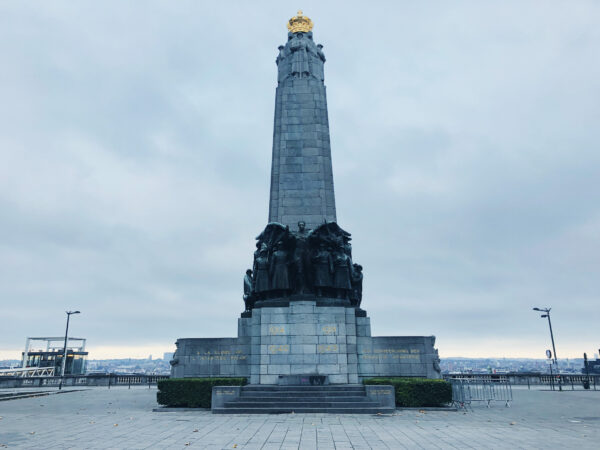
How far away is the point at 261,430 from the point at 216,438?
176 cm

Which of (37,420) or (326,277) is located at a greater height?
(326,277)

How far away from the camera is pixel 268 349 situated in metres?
22.1

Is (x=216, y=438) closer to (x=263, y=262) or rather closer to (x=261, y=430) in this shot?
(x=261, y=430)

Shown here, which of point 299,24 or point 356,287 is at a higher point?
point 299,24

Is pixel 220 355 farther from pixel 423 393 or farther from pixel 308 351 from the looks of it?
pixel 423 393

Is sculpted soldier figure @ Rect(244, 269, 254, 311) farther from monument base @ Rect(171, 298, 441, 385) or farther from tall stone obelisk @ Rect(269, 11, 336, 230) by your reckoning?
tall stone obelisk @ Rect(269, 11, 336, 230)

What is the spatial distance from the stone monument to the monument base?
0.16ft

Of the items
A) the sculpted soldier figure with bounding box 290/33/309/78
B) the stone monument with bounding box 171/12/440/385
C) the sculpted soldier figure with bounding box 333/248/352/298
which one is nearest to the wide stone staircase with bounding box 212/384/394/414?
the stone monument with bounding box 171/12/440/385

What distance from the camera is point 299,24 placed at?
30.9m

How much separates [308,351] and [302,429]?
8.32 m

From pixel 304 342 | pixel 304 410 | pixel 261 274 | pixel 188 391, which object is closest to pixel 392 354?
pixel 304 342

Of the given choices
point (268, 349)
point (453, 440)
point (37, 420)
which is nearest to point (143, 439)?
point (37, 420)

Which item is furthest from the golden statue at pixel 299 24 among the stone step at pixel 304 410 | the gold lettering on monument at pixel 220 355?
the stone step at pixel 304 410

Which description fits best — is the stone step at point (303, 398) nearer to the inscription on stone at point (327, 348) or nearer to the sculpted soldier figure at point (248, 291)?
the inscription on stone at point (327, 348)
